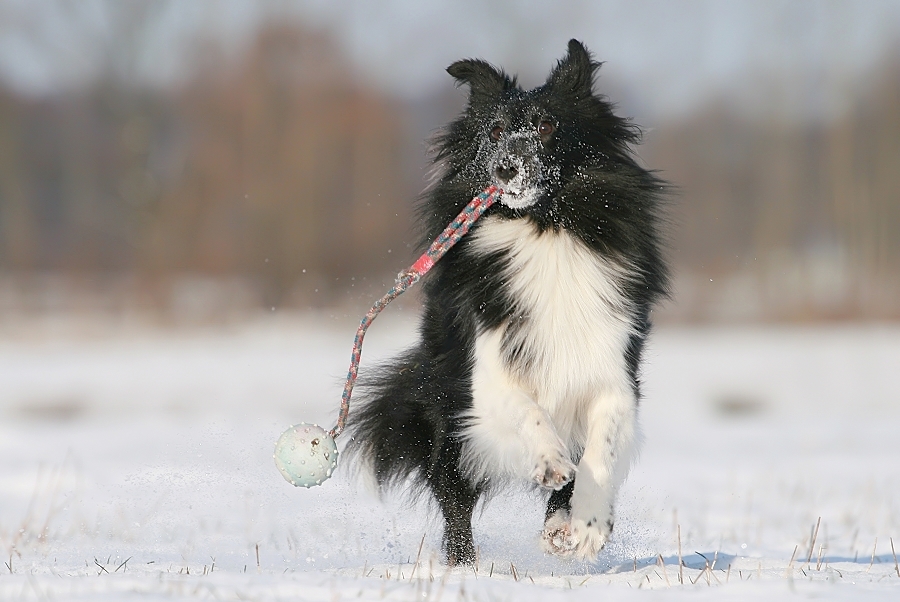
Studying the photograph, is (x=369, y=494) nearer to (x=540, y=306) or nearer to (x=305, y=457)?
(x=305, y=457)

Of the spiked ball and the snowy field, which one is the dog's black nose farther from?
the snowy field

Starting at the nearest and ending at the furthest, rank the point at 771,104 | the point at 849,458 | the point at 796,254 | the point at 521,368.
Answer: the point at 521,368
the point at 849,458
the point at 796,254
the point at 771,104

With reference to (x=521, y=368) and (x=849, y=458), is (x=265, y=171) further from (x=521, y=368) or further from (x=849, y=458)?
(x=521, y=368)

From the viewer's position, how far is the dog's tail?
4.67 m

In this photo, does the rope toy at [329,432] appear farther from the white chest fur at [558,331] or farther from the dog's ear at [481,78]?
the dog's ear at [481,78]

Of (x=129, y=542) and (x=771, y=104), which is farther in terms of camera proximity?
(x=771, y=104)

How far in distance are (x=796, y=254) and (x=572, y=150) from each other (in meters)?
21.1

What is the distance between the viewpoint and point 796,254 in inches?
945

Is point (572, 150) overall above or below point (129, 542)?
above

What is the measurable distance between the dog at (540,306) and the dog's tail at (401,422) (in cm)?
A: 1

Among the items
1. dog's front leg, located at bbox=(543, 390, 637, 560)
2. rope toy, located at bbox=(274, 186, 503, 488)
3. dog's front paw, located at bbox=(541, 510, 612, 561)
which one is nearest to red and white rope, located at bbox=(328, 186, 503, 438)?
rope toy, located at bbox=(274, 186, 503, 488)

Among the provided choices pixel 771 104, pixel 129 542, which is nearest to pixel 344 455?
pixel 129 542

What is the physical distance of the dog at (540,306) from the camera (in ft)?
13.6

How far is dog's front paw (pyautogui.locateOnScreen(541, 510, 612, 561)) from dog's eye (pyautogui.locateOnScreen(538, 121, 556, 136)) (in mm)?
1687
